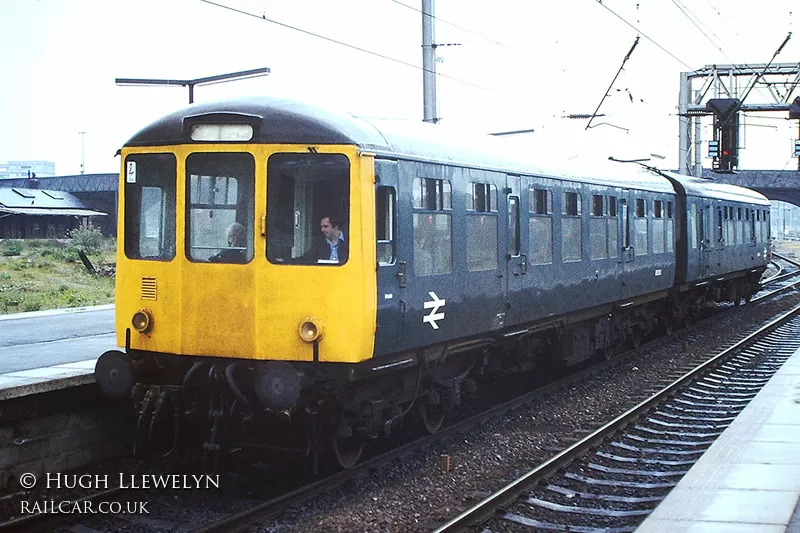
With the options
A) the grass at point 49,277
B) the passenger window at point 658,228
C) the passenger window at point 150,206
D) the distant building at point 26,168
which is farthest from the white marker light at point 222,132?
the distant building at point 26,168

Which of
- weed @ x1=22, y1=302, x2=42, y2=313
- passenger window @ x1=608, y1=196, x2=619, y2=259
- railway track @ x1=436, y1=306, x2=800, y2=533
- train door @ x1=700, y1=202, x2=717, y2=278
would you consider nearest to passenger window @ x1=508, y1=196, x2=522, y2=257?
railway track @ x1=436, y1=306, x2=800, y2=533

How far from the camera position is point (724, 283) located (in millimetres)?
25203

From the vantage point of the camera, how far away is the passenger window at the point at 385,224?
8703 millimetres

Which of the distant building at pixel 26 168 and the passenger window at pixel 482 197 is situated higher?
the distant building at pixel 26 168

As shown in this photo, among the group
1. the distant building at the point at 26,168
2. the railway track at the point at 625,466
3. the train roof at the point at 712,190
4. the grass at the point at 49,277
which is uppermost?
the distant building at the point at 26,168

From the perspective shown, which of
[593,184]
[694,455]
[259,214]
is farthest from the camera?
[593,184]

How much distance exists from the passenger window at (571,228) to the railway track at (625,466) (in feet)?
7.05

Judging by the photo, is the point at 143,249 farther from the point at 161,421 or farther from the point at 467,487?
the point at 467,487

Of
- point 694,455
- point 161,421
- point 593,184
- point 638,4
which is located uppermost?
point 638,4

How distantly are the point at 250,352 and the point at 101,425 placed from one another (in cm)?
225

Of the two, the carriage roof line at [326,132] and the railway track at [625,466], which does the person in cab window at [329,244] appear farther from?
the railway track at [625,466]

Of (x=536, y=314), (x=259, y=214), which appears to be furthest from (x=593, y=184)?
(x=259, y=214)

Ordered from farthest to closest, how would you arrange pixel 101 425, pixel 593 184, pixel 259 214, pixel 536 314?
pixel 593 184
pixel 536 314
pixel 101 425
pixel 259 214

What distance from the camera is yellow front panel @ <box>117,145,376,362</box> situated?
837cm
